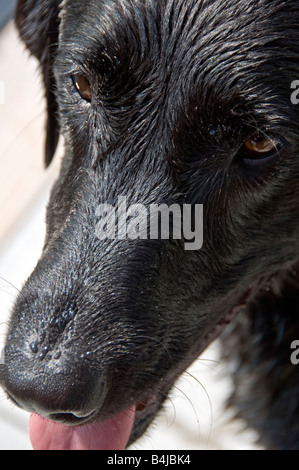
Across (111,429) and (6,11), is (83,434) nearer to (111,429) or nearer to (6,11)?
(111,429)

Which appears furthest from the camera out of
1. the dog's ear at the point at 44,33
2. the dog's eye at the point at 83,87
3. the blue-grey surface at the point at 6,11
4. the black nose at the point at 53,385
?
the blue-grey surface at the point at 6,11

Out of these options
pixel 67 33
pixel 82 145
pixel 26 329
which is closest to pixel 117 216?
pixel 82 145

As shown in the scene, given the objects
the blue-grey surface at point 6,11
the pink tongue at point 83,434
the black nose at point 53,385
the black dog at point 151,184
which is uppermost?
the blue-grey surface at point 6,11

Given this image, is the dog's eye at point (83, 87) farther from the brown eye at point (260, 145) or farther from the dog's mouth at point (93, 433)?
the dog's mouth at point (93, 433)

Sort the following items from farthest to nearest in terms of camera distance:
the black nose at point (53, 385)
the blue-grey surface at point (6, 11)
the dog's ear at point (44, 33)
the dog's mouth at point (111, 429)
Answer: the blue-grey surface at point (6, 11) < the dog's ear at point (44, 33) < the dog's mouth at point (111, 429) < the black nose at point (53, 385)

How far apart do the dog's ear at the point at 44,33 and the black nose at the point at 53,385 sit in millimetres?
910

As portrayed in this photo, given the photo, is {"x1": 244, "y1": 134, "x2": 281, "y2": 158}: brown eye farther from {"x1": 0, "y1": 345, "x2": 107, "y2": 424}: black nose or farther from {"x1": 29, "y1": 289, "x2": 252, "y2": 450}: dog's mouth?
{"x1": 0, "y1": 345, "x2": 107, "y2": 424}: black nose

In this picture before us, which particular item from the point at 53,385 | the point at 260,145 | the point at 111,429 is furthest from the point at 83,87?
the point at 111,429

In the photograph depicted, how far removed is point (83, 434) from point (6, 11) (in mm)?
2875

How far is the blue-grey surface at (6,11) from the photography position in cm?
390

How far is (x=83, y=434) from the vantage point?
2.01 meters

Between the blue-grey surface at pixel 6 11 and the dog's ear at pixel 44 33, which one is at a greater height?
the blue-grey surface at pixel 6 11

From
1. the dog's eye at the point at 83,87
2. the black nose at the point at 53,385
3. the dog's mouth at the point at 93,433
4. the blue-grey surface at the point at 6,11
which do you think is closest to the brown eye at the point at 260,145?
the dog's eye at the point at 83,87

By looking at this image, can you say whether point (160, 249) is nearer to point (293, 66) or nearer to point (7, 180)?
point (293, 66)
